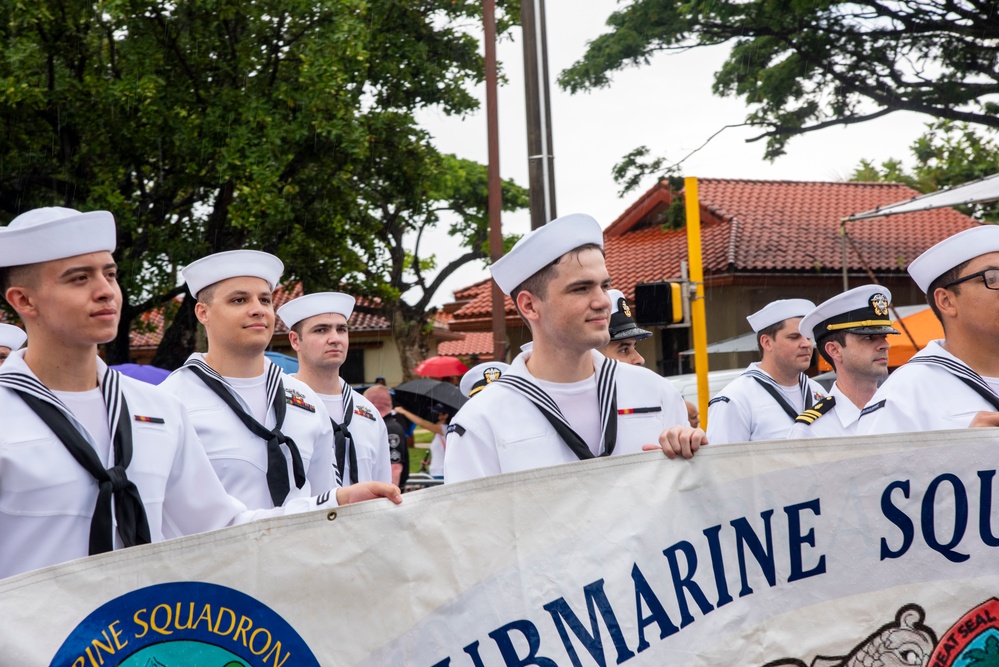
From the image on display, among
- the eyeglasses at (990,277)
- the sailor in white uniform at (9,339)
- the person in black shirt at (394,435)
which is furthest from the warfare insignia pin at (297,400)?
the person in black shirt at (394,435)

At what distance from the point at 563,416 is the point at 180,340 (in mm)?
15544

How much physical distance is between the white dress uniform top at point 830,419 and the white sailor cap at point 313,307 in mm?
3000

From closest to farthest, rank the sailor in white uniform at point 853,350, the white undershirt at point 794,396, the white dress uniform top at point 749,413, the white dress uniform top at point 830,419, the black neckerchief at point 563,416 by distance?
the black neckerchief at point 563,416 → the white dress uniform top at point 830,419 → the sailor in white uniform at point 853,350 → the white dress uniform top at point 749,413 → the white undershirt at point 794,396

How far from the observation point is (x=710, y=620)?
10.4 ft

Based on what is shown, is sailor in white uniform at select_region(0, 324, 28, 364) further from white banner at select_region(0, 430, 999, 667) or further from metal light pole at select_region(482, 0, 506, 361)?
metal light pole at select_region(482, 0, 506, 361)

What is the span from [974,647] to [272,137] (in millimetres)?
14328

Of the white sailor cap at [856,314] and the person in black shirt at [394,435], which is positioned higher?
the white sailor cap at [856,314]

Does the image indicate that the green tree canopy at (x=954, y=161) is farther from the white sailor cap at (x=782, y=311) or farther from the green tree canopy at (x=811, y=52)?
the white sailor cap at (x=782, y=311)

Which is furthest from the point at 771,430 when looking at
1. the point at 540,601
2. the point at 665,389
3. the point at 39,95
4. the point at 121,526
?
the point at 39,95

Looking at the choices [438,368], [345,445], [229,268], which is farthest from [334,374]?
[438,368]

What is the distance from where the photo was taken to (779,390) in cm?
677

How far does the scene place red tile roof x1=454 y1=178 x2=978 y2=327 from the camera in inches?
1029

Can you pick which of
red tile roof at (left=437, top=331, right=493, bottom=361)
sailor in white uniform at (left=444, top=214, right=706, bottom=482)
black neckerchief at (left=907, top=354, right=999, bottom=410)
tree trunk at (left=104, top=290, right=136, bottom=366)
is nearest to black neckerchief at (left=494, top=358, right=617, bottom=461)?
sailor in white uniform at (left=444, top=214, right=706, bottom=482)

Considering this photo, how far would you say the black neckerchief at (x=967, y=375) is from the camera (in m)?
3.71
